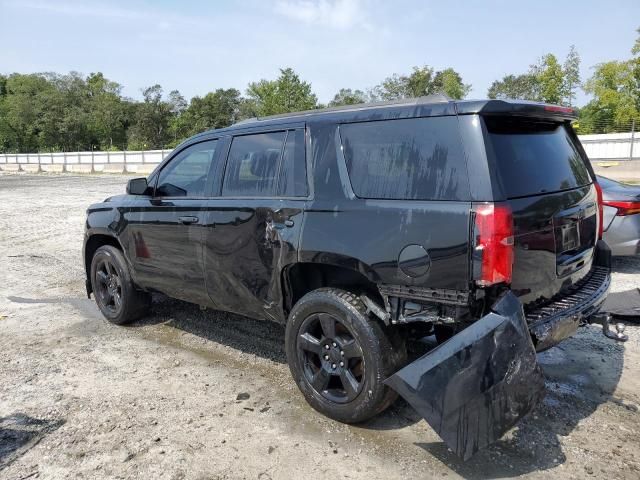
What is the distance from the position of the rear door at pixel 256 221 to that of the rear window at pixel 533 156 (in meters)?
1.28

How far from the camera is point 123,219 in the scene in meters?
5.06

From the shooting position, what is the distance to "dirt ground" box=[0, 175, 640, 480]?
9.64 feet

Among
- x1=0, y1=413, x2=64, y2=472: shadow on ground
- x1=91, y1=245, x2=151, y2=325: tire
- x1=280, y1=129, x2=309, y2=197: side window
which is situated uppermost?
x1=280, y1=129, x2=309, y2=197: side window

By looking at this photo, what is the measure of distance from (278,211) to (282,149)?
0.48m

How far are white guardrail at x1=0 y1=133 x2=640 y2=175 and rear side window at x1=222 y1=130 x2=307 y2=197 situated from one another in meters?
25.8

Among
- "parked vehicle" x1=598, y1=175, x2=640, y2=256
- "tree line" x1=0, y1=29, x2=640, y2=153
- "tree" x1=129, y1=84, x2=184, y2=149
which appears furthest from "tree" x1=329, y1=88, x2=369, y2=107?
"parked vehicle" x1=598, y1=175, x2=640, y2=256

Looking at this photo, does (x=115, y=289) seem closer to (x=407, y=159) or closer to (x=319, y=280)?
(x=319, y=280)

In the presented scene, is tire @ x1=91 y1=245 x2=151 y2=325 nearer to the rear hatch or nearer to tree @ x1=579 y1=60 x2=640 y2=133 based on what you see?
the rear hatch

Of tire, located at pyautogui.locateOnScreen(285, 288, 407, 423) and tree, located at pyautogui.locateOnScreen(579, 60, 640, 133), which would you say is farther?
tree, located at pyautogui.locateOnScreen(579, 60, 640, 133)

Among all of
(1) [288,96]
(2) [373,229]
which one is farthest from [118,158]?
(2) [373,229]

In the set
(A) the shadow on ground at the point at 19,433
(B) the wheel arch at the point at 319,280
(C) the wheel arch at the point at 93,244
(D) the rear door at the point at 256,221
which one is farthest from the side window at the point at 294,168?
(C) the wheel arch at the point at 93,244

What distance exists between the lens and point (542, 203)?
299cm

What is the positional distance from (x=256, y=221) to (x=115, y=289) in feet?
7.76

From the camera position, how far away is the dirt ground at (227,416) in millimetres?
2938
